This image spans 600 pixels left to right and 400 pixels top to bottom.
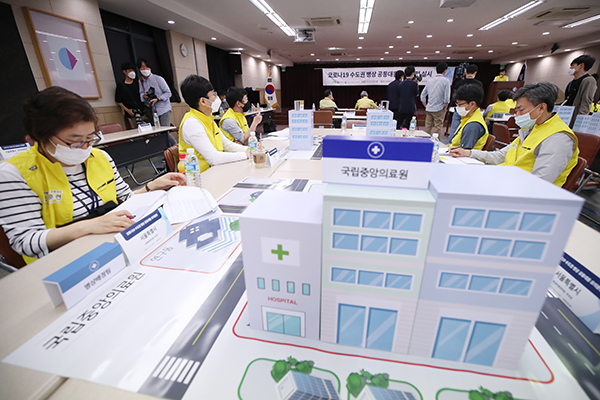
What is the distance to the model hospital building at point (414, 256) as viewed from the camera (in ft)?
1.49

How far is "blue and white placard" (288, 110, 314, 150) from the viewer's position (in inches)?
99.0

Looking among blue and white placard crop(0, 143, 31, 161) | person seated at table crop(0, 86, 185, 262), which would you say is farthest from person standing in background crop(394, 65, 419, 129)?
blue and white placard crop(0, 143, 31, 161)

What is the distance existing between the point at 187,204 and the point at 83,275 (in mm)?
564

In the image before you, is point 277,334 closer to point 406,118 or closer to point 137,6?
point 406,118

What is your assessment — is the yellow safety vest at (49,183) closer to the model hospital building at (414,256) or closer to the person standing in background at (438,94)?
the model hospital building at (414,256)

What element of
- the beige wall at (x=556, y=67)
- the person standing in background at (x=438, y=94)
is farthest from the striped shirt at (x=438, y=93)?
the beige wall at (x=556, y=67)

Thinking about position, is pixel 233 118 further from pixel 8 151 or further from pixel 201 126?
pixel 8 151

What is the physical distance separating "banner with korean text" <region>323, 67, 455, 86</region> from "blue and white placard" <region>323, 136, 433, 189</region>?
13.8 meters


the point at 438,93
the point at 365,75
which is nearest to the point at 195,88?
the point at 438,93

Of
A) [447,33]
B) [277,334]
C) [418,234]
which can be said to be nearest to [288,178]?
[277,334]

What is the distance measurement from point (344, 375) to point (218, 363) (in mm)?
267

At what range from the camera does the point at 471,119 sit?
247 centimetres

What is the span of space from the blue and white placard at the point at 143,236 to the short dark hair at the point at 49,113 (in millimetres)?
512

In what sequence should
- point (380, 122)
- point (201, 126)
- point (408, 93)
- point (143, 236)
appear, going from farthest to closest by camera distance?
point (408, 93) < point (380, 122) < point (201, 126) < point (143, 236)
